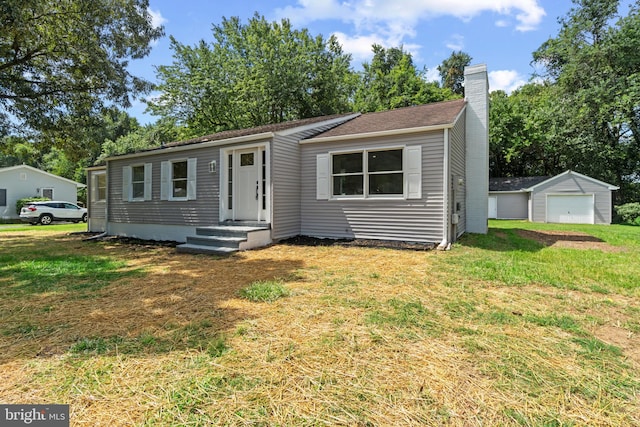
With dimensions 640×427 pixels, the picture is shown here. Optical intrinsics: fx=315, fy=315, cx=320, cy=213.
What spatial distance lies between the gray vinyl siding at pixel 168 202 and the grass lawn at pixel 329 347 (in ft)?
14.7

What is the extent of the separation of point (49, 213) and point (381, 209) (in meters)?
21.2

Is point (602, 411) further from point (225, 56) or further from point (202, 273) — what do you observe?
point (225, 56)

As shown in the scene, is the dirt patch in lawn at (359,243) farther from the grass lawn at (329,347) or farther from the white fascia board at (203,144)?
the white fascia board at (203,144)

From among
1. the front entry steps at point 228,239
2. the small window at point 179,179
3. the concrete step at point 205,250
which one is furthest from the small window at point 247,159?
the concrete step at point 205,250

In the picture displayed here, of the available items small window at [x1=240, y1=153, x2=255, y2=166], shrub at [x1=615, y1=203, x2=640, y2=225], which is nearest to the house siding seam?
small window at [x1=240, y1=153, x2=255, y2=166]

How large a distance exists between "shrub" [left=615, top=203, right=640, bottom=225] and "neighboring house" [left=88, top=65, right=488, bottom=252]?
15414mm

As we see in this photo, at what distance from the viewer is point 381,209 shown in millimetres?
8266

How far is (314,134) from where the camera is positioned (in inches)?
386

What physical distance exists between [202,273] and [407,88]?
22052mm

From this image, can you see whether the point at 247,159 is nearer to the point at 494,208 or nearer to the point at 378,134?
the point at 378,134

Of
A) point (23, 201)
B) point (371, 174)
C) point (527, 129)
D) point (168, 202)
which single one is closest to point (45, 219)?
point (23, 201)

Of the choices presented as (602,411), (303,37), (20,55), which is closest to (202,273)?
(602,411)

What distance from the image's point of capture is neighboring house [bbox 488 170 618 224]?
18.3m

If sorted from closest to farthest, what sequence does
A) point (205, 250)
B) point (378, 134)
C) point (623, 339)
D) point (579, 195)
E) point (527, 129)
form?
1. point (623, 339)
2. point (205, 250)
3. point (378, 134)
4. point (579, 195)
5. point (527, 129)
